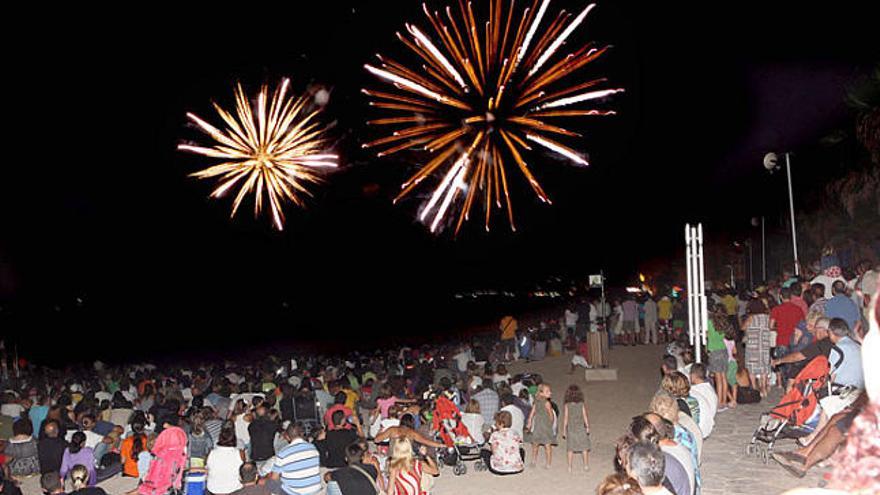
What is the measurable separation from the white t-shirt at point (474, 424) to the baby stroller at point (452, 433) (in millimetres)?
114

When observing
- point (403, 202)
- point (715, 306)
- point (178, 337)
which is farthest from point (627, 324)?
point (403, 202)

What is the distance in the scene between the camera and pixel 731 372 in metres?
13.4

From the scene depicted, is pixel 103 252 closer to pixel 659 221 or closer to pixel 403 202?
pixel 403 202

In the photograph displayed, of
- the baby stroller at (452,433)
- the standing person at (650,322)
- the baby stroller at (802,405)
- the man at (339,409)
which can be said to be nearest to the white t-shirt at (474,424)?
the baby stroller at (452,433)

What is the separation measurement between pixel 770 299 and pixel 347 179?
92106 mm

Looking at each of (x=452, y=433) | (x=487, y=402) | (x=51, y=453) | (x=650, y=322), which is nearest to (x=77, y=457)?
(x=51, y=453)

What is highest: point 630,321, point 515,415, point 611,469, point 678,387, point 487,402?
point 630,321

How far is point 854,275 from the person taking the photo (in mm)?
14789

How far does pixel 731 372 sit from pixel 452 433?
5.03 metres

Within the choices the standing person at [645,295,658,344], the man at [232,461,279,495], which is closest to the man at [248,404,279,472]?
the man at [232,461,279,495]

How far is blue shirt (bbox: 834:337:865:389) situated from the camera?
8555 mm

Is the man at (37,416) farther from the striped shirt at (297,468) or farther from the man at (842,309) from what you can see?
the man at (842,309)

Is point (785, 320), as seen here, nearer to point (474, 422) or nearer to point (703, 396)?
point (703, 396)

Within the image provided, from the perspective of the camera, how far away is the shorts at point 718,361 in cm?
1310
